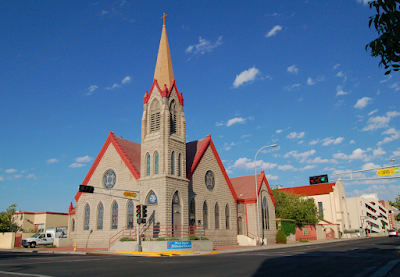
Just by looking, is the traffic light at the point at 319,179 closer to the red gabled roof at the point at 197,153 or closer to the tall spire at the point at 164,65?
the red gabled roof at the point at 197,153

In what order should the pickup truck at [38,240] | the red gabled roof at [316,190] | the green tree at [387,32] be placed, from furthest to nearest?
the red gabled roof at [316,190]
the pickup truck at [38,240]
the green tree at [387,32]

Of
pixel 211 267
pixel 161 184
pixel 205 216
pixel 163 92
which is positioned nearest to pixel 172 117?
pixel 163 92

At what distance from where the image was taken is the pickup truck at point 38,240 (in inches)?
1575

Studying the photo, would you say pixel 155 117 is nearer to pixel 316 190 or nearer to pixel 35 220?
pixel 35 220

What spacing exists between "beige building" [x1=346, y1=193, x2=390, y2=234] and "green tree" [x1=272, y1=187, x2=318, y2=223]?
3923cm

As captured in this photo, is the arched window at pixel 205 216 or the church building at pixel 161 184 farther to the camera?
the arched window at pixel 205 216

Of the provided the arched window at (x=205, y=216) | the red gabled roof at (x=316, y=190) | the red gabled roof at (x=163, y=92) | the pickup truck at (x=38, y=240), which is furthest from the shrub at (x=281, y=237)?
the red gabled roof at (x=316, y=190)

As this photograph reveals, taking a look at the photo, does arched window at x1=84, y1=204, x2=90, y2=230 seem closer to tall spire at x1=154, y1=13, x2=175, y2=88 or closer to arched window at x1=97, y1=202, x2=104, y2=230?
arched window at x1=97, y1=202, x2=104, y2=230

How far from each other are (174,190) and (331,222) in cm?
5761

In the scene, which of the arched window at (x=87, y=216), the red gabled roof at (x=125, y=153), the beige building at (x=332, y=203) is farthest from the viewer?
the beige building at (x=332, y=203)

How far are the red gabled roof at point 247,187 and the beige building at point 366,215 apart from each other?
52996 mm

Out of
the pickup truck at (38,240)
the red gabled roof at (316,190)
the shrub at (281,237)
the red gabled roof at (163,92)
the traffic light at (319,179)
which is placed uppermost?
the red gabled roof at (163,92)

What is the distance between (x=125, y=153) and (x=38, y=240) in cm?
1719

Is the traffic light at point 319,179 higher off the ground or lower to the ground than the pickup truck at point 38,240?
higher
